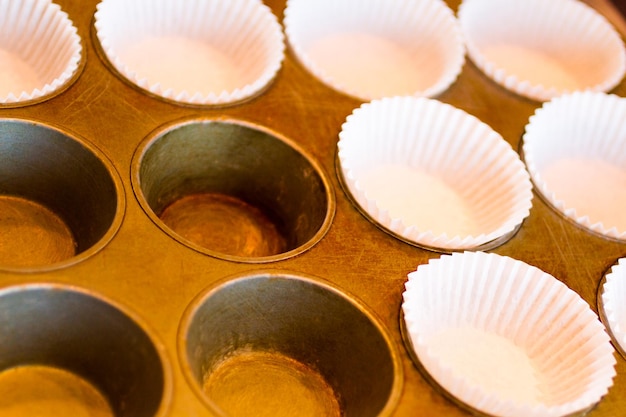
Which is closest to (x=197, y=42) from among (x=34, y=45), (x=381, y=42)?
(x=34, y=45)

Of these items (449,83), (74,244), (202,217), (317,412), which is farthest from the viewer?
(449,83)

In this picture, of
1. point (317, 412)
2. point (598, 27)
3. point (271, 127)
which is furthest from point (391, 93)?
point (317, 412)

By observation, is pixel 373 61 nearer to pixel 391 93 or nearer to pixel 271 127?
pixel 391 93

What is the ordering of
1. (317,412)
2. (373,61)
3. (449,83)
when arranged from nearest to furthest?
(317,412) → (449,83) → (373,61)

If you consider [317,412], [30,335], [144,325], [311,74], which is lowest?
[317,412]

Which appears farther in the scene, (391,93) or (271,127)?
(391,93)

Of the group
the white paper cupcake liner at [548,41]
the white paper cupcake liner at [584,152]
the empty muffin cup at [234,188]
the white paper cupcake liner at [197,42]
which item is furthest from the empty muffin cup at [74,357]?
the white paper cupcake liner at [548,41]
